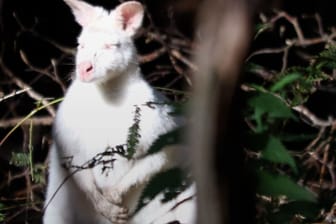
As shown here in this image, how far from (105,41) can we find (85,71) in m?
0.22

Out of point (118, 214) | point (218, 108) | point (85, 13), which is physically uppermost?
point (218, 108)

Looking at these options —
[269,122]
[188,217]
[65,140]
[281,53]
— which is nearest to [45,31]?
[281,53]

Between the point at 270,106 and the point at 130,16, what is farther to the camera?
the point at 130,16

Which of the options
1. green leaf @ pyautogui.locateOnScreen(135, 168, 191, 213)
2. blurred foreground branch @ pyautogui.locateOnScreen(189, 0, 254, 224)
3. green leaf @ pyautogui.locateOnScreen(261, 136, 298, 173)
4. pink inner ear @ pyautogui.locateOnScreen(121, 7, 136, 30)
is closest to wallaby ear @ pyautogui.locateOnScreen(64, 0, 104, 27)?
pink inner ear @ pyautogui.locateOnScreen(121, 7, 136, 30)

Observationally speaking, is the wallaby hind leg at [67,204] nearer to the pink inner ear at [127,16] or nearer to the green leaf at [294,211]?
the pink inner ear at [127,16]

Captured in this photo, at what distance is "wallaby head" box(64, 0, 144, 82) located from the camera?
366cm

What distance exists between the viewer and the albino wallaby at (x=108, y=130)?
375cm

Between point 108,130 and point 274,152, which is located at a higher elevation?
point 274,152

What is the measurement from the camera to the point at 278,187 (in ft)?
5.90

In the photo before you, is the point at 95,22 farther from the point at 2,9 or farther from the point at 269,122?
the point at 269,122

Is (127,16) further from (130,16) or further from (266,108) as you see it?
(266,108)

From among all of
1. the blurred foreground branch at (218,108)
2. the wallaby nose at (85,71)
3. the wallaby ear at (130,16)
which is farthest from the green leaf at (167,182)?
the wallaby ear at (130,16)

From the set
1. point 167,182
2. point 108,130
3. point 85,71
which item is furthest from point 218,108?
point 108,130

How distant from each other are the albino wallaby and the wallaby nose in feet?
0.08
